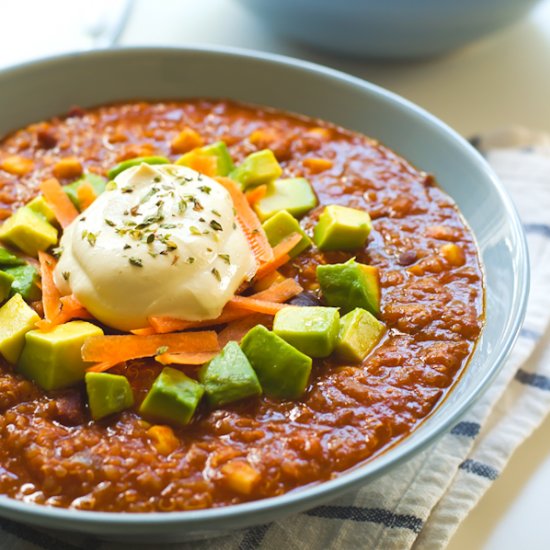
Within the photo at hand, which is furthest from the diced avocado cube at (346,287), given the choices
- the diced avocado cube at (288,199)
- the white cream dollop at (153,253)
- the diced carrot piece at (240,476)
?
the diced carrot piece at (240,476)

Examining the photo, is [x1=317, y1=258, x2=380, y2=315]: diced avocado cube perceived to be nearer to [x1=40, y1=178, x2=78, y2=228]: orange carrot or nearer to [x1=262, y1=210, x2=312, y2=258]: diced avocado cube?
[x1=262, y1=210, x2=312, y2=258]: diced avocado cube

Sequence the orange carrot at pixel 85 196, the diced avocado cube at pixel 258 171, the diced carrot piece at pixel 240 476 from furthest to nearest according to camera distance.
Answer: the diced avocado cube at pixel 258 171 → the orange carrot at pixel 85 196 → the diced carrot piece at pixel 240 476

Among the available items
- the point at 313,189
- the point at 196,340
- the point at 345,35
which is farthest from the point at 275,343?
the point at 345,35

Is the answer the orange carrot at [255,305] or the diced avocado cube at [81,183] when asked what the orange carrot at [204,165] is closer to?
the diced avocado cube at [81,183]

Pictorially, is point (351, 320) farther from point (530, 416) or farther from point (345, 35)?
point (345, 35)

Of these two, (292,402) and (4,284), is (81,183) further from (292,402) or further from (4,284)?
(292,402)

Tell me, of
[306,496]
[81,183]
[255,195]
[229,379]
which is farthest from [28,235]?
[306,496]

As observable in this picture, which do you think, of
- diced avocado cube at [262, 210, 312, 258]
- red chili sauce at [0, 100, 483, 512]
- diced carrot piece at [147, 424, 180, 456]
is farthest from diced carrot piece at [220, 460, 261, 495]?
diced avocado cube at [262, 210, 312, 258]
